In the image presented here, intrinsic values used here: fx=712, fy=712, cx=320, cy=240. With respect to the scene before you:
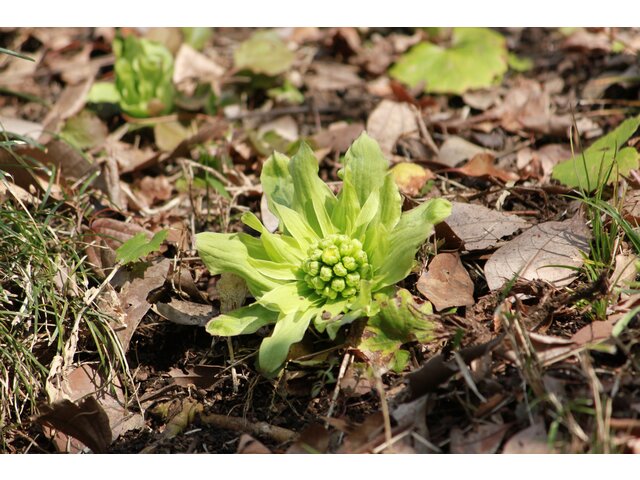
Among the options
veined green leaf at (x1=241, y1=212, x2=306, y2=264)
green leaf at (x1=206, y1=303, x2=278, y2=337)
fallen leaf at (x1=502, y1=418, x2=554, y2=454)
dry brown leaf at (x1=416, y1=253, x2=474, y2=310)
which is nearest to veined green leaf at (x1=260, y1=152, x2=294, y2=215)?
veined green leaf at (x1=241, y1=212, x2=306, y2=264)

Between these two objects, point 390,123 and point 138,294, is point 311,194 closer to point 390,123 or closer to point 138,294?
point 138,294

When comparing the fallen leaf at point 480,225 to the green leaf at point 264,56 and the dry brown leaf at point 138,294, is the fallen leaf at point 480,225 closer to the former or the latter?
the dry brown leaf at point 138,294

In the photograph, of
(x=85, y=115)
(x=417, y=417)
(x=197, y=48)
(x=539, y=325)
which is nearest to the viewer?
(x=417, y=417)

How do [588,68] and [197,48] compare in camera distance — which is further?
[197,48]

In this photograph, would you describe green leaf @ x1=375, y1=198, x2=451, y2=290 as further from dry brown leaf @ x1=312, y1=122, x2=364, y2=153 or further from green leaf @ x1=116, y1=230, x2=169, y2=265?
dry brown leaf @ x1=312, y1=122, x2=364, y2=153

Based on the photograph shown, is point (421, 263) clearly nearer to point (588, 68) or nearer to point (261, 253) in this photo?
point (261, 253)

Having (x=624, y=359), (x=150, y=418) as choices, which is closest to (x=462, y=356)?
(x=624, y=359)

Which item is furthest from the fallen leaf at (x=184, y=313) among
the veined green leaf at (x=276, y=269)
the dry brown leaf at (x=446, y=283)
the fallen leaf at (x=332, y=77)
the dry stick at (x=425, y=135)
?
the fallen leaf at (x=332, y=77)
